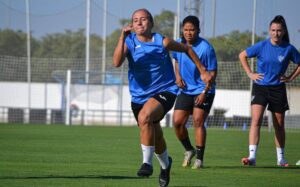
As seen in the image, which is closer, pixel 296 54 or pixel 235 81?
pixel 296 54

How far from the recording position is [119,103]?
1436 inches

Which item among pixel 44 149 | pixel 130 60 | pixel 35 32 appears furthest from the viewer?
pixel 35 32

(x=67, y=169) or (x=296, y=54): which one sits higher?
(x=296, y=54)

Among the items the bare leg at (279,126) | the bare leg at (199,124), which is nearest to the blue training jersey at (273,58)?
the bare leg at (279,126)

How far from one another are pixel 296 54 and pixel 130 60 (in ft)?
14.1

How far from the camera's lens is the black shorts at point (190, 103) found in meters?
11.4

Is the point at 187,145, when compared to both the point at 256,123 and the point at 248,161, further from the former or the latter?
the point at 256,123

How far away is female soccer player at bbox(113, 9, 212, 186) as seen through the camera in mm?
8375

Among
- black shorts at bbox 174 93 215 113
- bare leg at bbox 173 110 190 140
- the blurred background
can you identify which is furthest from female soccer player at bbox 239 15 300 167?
the blurred background

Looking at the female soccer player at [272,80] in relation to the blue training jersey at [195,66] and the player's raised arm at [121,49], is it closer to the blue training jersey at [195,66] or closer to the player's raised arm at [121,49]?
the blue training jersey at [195,66]

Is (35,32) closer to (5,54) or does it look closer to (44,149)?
(5,54)

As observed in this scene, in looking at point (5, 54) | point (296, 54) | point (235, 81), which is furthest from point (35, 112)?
point (296, 54)

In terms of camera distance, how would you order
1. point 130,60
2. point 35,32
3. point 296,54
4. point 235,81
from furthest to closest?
point 35,32 → point 235,81 → point 296,54 → point 130,60

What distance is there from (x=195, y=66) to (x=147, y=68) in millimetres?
3022
